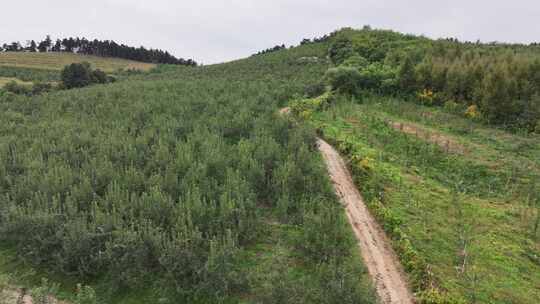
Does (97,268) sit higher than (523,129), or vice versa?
(523,129)

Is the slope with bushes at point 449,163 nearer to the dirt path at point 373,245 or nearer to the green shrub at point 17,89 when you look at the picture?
the dirt path at point 373,245

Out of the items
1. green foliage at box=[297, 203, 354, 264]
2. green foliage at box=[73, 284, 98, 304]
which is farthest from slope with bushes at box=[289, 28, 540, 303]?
green foliage at box=[73, 284, 98, 304]

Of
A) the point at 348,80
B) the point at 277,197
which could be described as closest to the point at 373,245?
the point at 277,197

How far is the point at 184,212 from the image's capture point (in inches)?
426

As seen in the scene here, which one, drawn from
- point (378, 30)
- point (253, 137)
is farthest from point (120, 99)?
point (378, 30)

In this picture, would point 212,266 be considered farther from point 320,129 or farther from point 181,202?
point 320,129

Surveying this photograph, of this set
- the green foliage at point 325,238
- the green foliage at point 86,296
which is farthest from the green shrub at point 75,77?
the green foliage at point 325,238

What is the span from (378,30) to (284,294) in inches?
1756

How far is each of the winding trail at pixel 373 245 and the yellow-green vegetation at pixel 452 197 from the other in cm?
29

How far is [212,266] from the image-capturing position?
28.9 ft

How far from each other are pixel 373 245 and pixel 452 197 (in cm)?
446

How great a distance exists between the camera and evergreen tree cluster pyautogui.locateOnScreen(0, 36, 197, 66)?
9338 centimetres

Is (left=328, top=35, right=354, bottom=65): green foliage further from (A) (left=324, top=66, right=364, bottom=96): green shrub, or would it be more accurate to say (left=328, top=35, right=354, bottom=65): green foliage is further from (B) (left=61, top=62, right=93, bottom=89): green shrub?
(B) (left=61, top=62, right=93, bottom=89): green shrub

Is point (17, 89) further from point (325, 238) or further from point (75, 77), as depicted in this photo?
point (325, 238)
